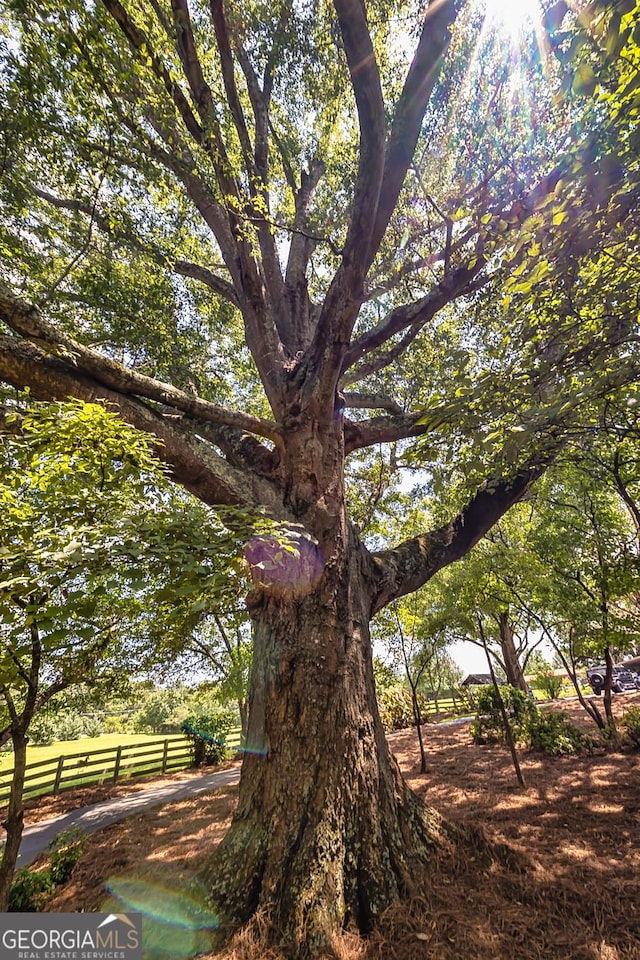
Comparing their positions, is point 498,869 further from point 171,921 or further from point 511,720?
point 511,720

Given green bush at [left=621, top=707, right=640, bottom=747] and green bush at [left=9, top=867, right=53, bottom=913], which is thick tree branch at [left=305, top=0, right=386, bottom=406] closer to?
green bush at [left=9, top=867, right=53, bottom=913]

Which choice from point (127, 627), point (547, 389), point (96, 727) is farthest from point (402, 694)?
point (96, 727)

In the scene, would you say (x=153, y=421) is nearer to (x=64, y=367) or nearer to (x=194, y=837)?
(x=64, y=367)

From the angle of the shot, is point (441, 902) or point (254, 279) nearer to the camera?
point (441, 902)

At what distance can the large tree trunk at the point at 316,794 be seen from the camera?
2742 mm

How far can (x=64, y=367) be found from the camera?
383 cm

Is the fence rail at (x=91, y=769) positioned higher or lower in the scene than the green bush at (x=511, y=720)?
lower

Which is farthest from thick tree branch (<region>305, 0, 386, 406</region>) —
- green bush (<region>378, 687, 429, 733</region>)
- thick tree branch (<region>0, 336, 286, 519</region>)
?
green bush (<region>378, 687, 429, 733</region>)

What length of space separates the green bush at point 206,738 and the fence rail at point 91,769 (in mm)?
395

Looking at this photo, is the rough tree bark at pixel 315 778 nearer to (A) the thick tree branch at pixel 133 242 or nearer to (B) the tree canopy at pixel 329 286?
(B) the tree canopy at pixel 329 286

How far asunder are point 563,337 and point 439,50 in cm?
247

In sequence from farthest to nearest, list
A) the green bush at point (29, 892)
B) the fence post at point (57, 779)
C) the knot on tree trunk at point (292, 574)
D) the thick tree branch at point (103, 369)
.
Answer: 1. the fence post at point (57, 779)
2. the green bush at point (29, 892)
3. the knot on tree trunk at point (292, 574)
4. the thick tree branch at point (103, 369)

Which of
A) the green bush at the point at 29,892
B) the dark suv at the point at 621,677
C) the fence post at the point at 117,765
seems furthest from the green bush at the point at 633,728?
the dark suv at the point at 621,677

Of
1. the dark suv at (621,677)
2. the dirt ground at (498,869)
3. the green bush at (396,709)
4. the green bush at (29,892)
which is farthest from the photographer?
the dark suv at (621,677)
